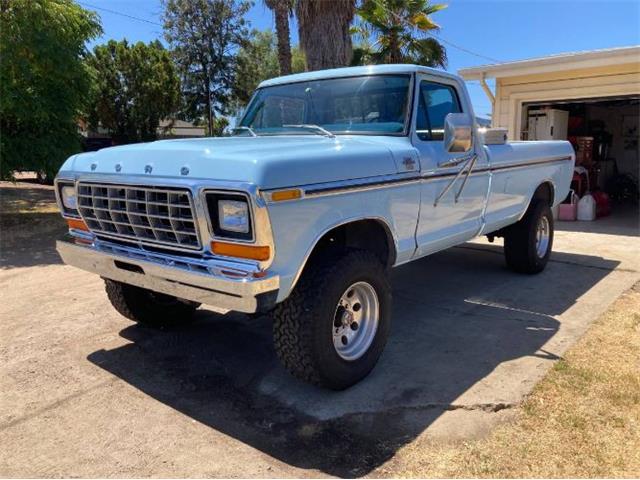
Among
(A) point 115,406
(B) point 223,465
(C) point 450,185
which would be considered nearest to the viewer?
(B) point 223,465

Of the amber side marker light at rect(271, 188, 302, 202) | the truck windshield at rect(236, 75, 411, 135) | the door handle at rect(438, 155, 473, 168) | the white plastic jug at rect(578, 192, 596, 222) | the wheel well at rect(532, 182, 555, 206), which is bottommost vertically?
the white plastic jug at rect(578, 192, 596, 222)

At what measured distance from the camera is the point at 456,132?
407 cm

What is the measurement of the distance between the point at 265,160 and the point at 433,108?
213cm

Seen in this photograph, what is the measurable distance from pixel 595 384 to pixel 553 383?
265 mm

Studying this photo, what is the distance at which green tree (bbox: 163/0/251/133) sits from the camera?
24.5 metres

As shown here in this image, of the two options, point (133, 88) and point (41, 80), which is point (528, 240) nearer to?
point (41, 80)

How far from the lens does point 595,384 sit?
11.6 ft

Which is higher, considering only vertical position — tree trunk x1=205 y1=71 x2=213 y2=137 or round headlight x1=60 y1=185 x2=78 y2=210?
tree trunk x1=205 y1=71 x2=213 y2=137

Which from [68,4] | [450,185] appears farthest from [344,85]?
[68,4]

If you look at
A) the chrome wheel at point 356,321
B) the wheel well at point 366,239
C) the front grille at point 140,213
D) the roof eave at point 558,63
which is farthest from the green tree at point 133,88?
the chrome wheel at point 356,321

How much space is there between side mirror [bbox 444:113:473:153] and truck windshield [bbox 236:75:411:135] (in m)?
0.33

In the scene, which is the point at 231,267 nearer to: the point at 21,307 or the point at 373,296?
the point at 373,296

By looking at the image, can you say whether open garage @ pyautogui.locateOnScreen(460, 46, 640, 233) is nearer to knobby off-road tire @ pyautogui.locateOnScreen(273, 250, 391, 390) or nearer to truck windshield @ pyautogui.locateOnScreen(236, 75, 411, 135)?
truck windshield @ pyautogui.locateOnScreen(236, 75, 411, 135)

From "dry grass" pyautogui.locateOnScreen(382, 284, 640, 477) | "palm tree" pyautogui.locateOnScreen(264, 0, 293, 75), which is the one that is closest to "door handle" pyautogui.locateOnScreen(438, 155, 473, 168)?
"dry grass" pyautogui.locateOnScreen(382, 284, 640, 477)
